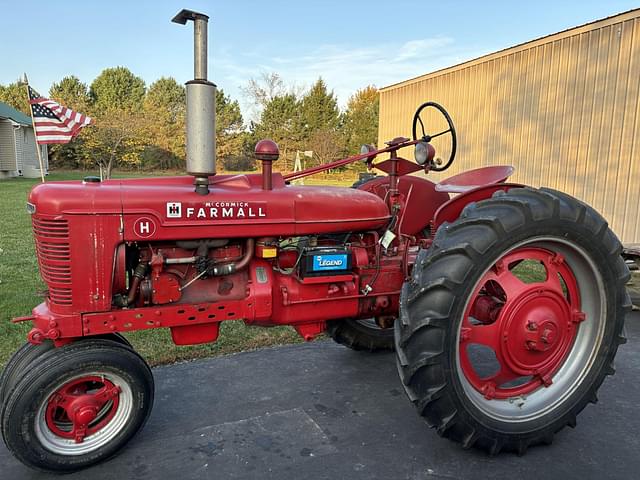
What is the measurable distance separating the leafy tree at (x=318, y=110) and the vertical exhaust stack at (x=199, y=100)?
38363 millimetres

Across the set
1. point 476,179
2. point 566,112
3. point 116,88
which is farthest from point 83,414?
point 116,88

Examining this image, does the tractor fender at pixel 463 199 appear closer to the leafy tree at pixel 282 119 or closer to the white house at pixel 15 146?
the white house at pixel 15 146

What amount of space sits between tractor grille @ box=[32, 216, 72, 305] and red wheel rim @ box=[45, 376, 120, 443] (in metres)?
0.41

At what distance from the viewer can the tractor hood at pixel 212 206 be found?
2.30 metres

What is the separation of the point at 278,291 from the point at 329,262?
1.04 ft

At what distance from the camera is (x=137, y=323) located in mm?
2451

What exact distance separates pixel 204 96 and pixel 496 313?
1.84 meters

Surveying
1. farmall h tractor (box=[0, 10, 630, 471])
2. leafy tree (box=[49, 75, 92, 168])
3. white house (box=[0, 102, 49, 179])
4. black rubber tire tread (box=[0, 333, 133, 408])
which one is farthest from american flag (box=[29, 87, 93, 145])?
leafy tree (box=[49, 75, 92, 168])

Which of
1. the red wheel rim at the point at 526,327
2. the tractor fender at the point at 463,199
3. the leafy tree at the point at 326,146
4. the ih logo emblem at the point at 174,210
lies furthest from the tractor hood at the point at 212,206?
the leafy tree at the point at 326,146

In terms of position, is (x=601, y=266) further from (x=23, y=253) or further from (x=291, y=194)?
(x=23, y=253)

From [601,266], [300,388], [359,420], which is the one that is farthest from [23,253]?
[601,266]

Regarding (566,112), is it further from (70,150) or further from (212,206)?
(70,150)

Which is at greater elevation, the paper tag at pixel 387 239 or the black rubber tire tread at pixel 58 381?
the paper tag at pixel 387 239

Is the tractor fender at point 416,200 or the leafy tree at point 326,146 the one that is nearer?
the tractor fender at point 416,200
